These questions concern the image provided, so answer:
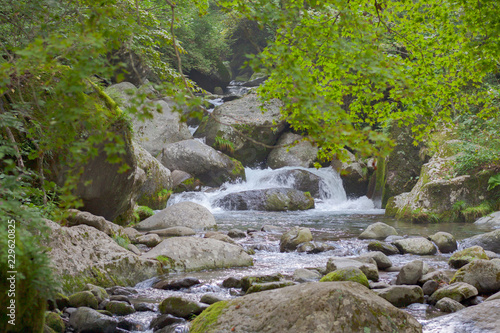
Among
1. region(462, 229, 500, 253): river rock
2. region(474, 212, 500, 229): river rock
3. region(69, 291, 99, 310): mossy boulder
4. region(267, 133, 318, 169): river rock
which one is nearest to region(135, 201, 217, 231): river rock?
region(69, 291, 99, 310): mossy boulder

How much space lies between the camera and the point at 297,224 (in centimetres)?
1305

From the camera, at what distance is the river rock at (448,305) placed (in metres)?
5.05

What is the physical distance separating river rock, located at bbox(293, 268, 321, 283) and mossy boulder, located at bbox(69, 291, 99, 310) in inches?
124

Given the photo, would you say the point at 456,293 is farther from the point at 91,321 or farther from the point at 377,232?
the point at 377,232

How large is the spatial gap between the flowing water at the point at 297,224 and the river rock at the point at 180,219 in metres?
0.75

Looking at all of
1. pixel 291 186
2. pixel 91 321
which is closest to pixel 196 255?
pixel 91 321

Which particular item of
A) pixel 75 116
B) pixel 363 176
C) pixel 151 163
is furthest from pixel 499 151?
pixel 75 116

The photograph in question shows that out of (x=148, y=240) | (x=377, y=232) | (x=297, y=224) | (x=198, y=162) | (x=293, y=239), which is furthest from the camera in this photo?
(x=198, y=162)

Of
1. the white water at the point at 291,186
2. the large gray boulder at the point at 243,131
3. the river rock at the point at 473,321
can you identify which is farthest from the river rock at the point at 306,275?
the large gray boulder at the point at 243,131

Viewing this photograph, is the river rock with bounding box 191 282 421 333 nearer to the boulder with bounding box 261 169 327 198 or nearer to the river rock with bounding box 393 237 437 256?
the river rock with bounding box 393 237 437 256

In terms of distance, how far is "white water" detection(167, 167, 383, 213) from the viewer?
56.4 feet

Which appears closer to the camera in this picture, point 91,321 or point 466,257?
point 91,321

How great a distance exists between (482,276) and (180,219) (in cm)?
773

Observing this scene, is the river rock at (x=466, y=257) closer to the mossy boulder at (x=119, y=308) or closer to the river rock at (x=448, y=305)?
the river rock at (x=448, y=305)
